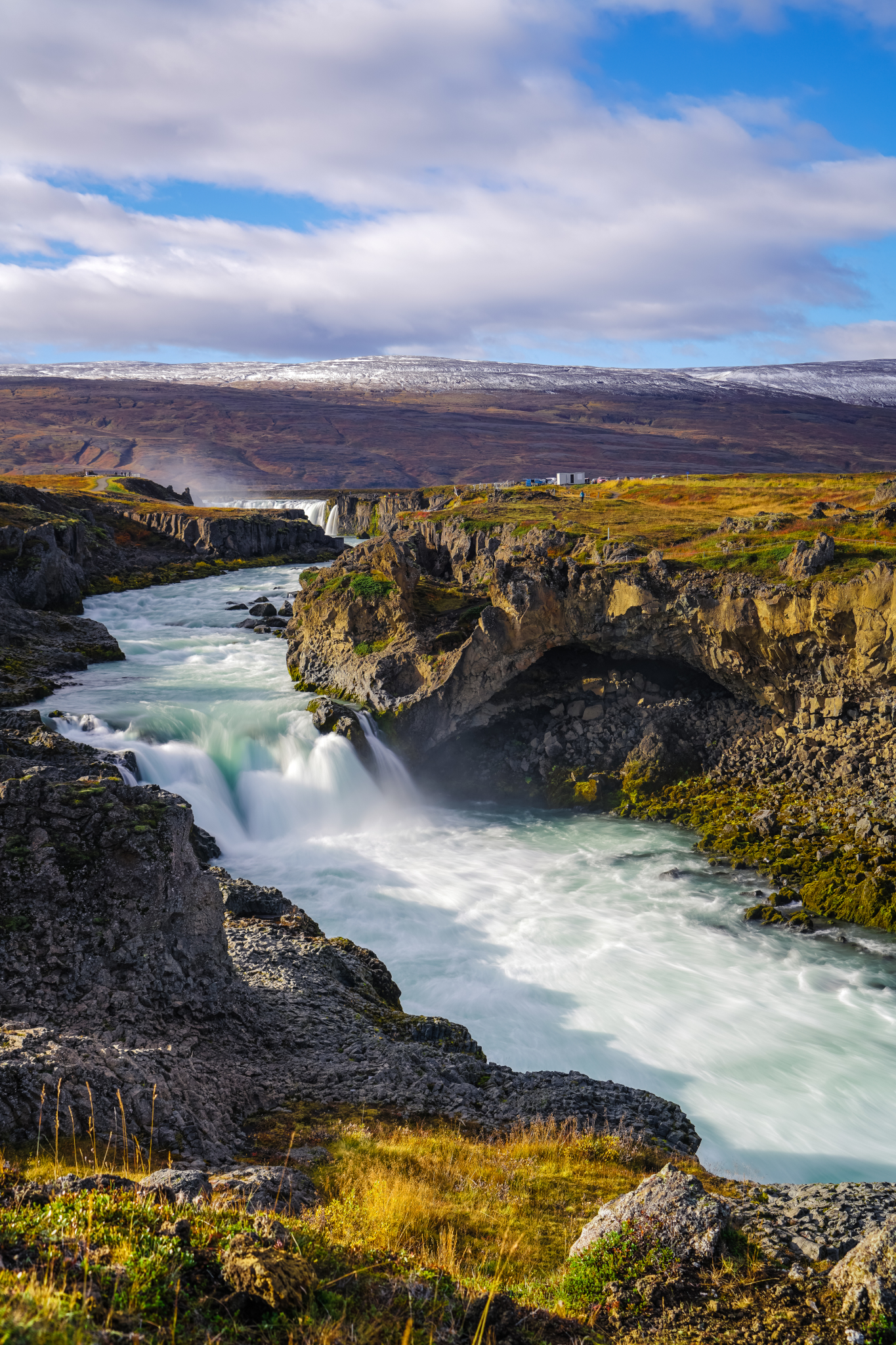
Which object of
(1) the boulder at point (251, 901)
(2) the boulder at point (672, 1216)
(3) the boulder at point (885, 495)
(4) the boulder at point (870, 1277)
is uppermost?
(3) the boulder at point (885, 495)

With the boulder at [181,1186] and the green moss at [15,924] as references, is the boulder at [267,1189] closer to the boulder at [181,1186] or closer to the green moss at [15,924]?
the boulder at [181,1186]

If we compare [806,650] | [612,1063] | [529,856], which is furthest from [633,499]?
[612,1063]

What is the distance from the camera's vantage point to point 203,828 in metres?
22.8

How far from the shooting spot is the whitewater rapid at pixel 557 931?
14.2m

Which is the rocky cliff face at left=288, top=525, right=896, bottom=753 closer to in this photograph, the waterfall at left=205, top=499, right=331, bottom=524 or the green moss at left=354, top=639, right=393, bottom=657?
the green moss at left=354, top=639, right=393, bottom=657

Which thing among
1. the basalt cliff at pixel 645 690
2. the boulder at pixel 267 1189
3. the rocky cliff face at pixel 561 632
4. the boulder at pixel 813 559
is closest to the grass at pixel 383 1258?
the boulder at pixel 267 1189

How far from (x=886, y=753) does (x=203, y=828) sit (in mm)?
20476

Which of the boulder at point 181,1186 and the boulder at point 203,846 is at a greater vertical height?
the boulder at point 181,1186

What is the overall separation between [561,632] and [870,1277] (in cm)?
2403

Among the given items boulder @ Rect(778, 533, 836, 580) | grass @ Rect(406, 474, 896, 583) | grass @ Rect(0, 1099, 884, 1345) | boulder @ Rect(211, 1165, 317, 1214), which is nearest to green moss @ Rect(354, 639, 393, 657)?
grass @ Rect(406, 474, 896, 583)

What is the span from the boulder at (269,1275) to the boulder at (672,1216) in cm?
245

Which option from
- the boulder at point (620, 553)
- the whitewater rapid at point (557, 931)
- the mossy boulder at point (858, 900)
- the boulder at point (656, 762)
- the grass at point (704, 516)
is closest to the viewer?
the whitewater rapid at point (557, 931)

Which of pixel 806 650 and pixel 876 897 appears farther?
pixel 806 650

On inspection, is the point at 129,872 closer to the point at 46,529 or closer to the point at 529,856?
the point at 529,856
